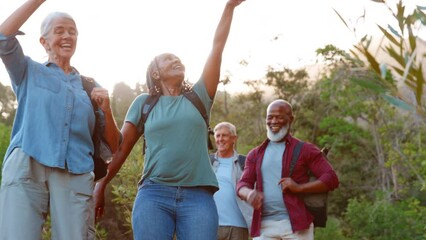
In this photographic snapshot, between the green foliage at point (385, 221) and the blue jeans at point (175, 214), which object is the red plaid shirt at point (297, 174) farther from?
the green foliage at point (385, 221)

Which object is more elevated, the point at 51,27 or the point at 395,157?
the point at 51,27

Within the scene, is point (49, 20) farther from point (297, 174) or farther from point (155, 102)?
point (297, 174)

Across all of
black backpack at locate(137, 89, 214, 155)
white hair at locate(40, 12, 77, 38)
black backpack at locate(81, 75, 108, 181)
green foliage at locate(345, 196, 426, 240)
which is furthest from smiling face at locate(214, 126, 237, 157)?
green foliage at locate(345, 196, 426, 240)

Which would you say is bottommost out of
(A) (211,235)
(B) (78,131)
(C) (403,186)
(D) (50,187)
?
(C) (403,186)

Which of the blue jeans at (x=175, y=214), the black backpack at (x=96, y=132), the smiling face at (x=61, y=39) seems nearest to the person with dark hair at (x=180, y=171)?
the blue jeans at (x=175, y=214)

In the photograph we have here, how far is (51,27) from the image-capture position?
4133mm

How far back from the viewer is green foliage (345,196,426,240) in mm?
21594

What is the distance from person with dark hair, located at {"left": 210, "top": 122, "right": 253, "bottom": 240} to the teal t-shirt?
8.99 ft

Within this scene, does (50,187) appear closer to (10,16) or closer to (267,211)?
(10,16)

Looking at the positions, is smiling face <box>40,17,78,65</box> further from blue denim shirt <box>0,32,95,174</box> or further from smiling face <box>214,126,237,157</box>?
smiling face <box>214,126,237,157</box>

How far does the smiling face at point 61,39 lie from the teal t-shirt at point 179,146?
660 mm

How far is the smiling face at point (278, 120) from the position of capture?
6.76m

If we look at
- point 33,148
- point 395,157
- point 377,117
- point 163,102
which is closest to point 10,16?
point 33,148

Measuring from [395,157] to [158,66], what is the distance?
2380cm
